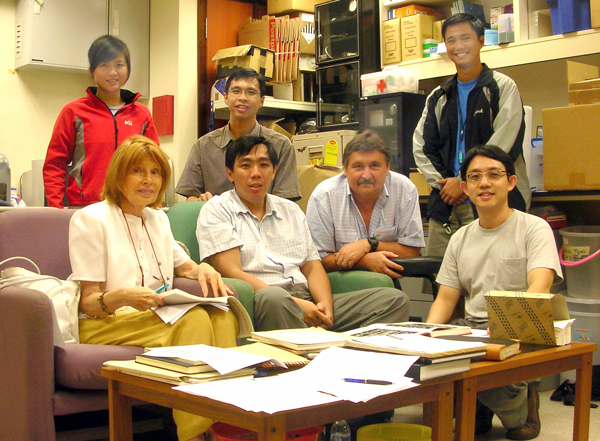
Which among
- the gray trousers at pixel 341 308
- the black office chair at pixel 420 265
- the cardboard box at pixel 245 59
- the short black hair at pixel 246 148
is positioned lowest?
the gray trousers at pixel 341 308

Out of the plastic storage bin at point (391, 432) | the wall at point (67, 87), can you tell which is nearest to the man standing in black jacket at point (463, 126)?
the plastic storage bin at point (391, 432)

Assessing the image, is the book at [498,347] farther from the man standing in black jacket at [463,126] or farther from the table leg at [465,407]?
the man standing in black jacket at [463,126]

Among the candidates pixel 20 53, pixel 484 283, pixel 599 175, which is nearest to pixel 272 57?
pixel 20 53

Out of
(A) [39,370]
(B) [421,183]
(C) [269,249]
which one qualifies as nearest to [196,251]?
(C) [269,249]

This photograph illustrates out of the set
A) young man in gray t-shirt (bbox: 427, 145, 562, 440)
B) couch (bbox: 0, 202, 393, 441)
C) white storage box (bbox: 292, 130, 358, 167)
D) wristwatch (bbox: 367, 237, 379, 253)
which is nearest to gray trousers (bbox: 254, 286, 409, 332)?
young man in gray t-shirt (bbox: 427, 145, 562, 440)

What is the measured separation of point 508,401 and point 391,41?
10.6 feet

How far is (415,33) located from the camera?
465 centimetres

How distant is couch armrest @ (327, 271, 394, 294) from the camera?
261 cm

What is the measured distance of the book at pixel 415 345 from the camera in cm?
142

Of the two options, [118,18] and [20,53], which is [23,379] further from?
[118,18]

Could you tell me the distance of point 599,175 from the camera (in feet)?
10.3

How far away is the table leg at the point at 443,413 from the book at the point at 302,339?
0.28 m

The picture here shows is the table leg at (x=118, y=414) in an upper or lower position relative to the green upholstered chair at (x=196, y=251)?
lower

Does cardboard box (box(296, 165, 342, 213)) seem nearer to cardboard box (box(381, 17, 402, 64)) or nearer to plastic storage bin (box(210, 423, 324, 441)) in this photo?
cardboard box (box(381, 17, 402, 64))
